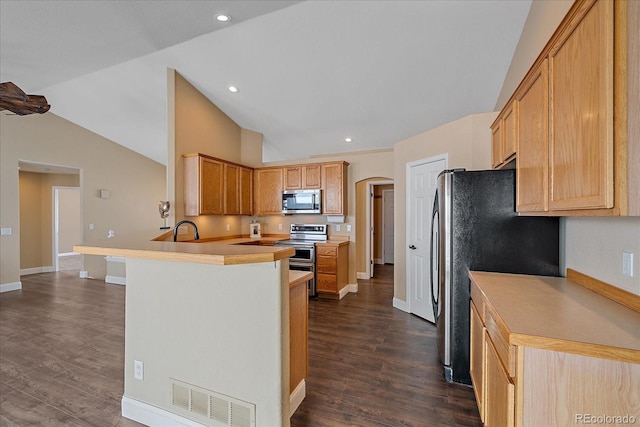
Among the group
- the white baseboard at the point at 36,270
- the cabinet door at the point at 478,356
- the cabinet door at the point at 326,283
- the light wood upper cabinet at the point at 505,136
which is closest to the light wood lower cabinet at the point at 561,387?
the cabinet door at the point at 478,356

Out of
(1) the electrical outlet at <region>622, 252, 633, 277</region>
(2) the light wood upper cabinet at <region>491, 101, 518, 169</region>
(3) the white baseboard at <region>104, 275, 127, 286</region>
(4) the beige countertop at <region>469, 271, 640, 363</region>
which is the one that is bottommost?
(3) the white baseboard at <region>104, 275, 127, 286</region>

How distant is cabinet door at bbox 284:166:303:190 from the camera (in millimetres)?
5242

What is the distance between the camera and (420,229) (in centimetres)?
378

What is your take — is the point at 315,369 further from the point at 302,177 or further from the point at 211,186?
the point at 302,177

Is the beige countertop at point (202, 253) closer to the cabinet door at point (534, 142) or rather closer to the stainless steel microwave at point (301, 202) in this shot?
the cabinet door at point (534, 142)

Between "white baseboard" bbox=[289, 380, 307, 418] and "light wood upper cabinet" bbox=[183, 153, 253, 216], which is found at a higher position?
"light wood upper cabinet" bbox=[183, 153, 253, 216]

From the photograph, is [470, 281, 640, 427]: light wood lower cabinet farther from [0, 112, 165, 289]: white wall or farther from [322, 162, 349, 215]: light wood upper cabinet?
[0, 112, 165, 289]: white wall

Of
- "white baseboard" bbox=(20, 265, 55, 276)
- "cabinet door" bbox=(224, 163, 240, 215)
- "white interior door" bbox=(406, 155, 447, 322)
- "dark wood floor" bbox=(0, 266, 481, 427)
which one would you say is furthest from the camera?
"white baseboard" bbox=(20, 265, 55, 276)

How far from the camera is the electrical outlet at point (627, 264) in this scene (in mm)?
1306

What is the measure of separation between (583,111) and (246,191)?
4.92 metres

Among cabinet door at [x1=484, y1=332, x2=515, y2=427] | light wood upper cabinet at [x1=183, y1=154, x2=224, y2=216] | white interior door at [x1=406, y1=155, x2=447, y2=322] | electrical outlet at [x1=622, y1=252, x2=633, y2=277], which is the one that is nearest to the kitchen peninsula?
cabinet door at [x1=484, y1=332, x2=515, y2=427]

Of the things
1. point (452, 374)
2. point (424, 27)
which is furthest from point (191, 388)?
point (424, 27)

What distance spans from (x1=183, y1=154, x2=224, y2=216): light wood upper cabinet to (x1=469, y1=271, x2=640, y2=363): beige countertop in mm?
3787

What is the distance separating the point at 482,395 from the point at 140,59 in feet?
17.3
